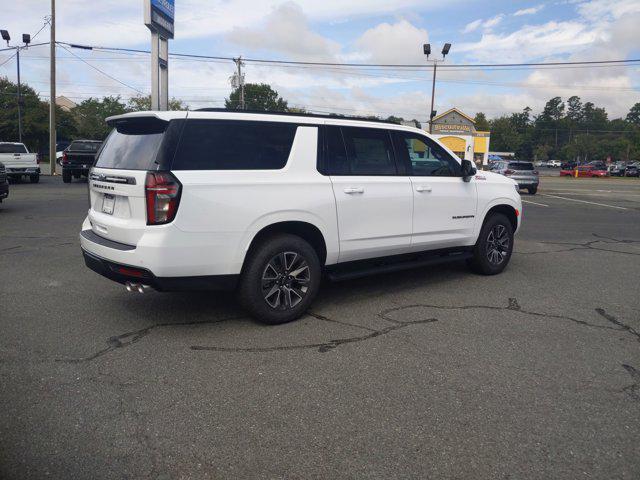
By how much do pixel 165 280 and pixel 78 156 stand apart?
20.9m

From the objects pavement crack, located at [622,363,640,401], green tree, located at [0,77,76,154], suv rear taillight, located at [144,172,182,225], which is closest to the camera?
pavement crack, located at [622,363,640,401]

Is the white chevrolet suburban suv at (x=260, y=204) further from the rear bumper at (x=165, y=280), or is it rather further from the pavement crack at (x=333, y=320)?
the pavement crack at (x=333, y=320)

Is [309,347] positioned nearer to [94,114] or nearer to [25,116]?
[25,116]

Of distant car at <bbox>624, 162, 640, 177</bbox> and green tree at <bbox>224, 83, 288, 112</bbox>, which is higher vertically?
green tree at <bbox>224, 83, 288, 112</bbox>

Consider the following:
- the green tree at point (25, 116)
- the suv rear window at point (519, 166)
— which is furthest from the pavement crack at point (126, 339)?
the green tree at point (25, 116)

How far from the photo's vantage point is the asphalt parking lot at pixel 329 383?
2.77 m

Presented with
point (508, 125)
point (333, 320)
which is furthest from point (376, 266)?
point (508, 125)

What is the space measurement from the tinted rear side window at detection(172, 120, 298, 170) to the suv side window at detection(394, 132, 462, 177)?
1.48 meters

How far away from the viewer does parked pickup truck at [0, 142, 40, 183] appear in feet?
69.8

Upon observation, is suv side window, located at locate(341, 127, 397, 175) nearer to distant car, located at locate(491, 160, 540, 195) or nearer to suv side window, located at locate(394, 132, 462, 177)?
suv side window, located at locate(394, 132, 462, 177)

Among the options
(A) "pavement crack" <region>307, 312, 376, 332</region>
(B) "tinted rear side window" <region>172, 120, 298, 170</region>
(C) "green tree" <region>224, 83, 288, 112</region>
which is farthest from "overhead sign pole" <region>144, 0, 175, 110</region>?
(C) "green tree" <region>224, 83, 288, 112</region>

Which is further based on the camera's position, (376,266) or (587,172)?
(587,172)

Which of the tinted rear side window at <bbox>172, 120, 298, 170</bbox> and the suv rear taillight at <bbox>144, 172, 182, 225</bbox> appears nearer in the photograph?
the suv rear taillight at <bbox>144, 172, 182, 225</bbox>

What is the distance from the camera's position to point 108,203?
15.5 feet
